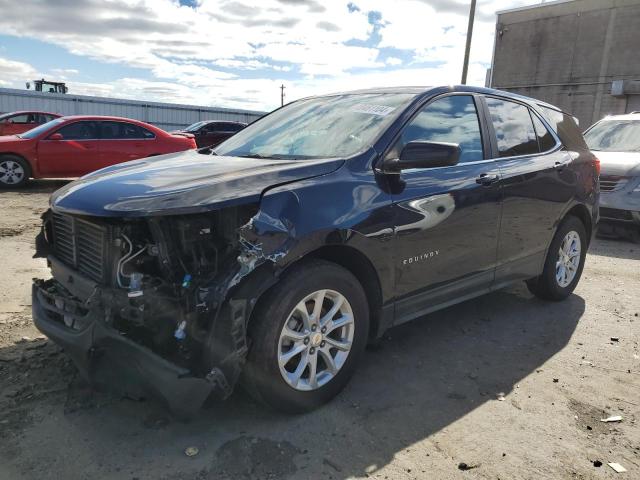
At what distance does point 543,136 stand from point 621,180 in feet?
12.9

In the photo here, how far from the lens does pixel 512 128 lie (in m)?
4.21

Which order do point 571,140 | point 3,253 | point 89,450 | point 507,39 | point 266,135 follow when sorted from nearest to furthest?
point 89,450 → point 266,135 → point 571,140 → point 3,253 → point 507,39

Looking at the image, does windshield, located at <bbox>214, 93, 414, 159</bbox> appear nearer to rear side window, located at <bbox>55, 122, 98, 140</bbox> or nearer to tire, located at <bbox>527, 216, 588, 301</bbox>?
tire, located at <bbox>527, 216, 588, 301</bbox>

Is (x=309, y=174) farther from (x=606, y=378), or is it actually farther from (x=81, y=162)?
(x=81, y=162)

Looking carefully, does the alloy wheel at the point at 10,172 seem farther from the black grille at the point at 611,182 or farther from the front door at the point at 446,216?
the black grille at the point at 611,182

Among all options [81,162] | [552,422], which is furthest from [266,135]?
[81,162]

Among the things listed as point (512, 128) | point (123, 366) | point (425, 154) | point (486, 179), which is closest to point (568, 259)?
point (512, 128)

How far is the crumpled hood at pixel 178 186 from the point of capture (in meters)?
2.47

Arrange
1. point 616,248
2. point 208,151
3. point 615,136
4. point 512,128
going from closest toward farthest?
point 208,151 → point 512,128 → point 616,248 → point 615,136

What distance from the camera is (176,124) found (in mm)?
29391

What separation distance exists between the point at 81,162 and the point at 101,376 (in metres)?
9.11

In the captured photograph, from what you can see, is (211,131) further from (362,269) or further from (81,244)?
(362,269)

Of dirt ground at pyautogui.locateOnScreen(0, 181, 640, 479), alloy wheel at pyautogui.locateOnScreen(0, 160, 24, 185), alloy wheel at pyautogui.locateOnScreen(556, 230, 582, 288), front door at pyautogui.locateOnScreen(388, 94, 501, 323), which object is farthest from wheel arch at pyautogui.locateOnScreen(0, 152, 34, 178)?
alloy wheel at pyautogui.locateOnScreen(556, 230, 582, 288)

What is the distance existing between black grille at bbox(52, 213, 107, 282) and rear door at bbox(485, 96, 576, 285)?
9.05 feet
